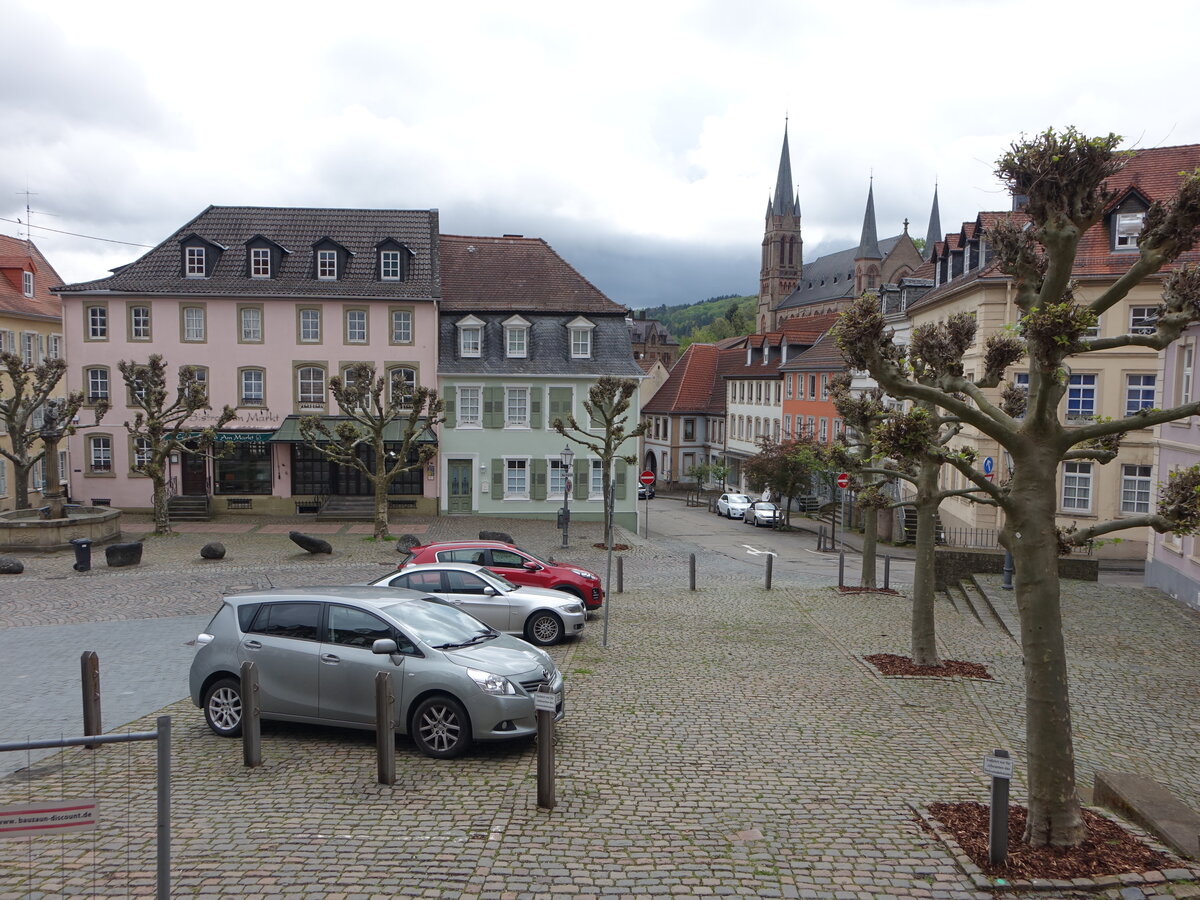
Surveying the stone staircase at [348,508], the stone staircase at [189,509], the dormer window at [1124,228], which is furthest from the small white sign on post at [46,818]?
the stone staircase at [189,509]

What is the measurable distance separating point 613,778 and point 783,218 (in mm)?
131772

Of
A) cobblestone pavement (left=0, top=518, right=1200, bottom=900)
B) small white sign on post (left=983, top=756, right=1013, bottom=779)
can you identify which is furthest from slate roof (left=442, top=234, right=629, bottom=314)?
small white sign on post (left=983, top=756, right=1013, bottom=779)

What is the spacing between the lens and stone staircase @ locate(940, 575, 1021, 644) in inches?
687

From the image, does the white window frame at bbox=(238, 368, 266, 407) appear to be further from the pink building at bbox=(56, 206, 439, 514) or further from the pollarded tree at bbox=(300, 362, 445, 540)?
the pollarded tree at bbox=(300, 362, 445, 540)

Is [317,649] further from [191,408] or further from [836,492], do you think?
[836,492]

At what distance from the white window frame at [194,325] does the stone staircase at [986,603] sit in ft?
95.8

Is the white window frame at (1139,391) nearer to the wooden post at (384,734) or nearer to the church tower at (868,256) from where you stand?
the wooden post at (384,734)

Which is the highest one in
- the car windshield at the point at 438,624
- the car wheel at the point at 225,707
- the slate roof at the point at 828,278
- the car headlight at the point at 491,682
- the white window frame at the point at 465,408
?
the slate roof at the point at 828,278

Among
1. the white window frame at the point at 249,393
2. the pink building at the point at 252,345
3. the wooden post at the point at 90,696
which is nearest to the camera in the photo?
the wooden post at the point at 90,696

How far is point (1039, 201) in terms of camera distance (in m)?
7.28

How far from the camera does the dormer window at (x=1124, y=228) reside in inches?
1144

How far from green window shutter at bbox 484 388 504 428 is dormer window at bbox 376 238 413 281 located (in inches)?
233

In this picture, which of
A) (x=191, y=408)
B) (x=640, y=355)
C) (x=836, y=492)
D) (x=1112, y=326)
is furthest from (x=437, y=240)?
(x=640, y=355)

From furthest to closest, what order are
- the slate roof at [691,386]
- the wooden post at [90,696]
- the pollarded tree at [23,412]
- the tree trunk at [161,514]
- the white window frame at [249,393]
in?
the slate roof at [691,386], the white window frame at [249,393], the tree trunk at [161,514], the pollarded tree at [23,412], the wooden post at [90,696]
